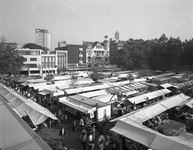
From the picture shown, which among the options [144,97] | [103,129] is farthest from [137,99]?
[103,129]

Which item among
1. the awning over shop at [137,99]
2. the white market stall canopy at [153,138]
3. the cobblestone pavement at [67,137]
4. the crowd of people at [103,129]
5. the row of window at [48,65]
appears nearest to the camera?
the white market stall canopy at [153,138]

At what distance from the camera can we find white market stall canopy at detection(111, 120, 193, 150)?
4555 millimetres

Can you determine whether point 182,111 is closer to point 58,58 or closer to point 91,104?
point 91,104

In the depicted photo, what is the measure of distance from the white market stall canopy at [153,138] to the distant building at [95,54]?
46.4 metres

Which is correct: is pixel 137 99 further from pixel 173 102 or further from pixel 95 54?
pixel 95 54

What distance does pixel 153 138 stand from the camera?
4.98 metres

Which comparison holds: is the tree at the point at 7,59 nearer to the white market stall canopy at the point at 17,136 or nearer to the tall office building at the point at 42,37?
the white market stall canopy at the point at 17,136

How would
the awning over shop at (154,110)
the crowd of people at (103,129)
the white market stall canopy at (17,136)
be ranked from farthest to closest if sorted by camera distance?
1. the awning over shop at (154,110)
2. the crowd of people at (103,129)
3. the white market stall canopy at (17,136)

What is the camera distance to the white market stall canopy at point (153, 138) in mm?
4555

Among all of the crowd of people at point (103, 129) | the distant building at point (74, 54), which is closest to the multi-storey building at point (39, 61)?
the distant building at point (74, 54)

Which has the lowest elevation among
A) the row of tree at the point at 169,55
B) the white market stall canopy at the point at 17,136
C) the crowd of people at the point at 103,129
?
the crowd of people at the point at 103,129

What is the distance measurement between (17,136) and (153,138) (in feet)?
13.7

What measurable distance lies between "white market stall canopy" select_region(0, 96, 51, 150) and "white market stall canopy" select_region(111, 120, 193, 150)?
2.85 metres

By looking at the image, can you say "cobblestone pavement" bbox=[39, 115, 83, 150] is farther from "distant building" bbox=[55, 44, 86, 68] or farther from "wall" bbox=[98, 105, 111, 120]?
"distant building" bbox=[55, 44, 86, 68]
